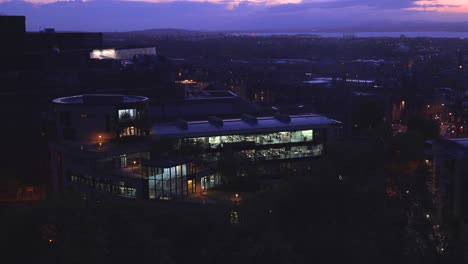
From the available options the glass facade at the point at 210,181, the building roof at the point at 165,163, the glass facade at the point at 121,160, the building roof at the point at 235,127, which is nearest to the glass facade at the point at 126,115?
the building roof at the point at 235,127

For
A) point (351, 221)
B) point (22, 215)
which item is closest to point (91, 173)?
point (22, 215)

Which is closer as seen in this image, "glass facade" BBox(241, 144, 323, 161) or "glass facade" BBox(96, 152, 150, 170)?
"glass facade" BBox(96, 152, 150, 170)

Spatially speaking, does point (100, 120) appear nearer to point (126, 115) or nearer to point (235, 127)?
point (126, 115)

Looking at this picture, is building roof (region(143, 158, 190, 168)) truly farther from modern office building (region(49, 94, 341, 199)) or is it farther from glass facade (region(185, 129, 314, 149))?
glass facade (region(185, 129, 314, 149))

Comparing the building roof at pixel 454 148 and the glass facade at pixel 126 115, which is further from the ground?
the glass facade at pixel 126 115

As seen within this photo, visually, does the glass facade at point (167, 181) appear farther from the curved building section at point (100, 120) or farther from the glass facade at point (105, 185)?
the curved building section at point (100, 120)

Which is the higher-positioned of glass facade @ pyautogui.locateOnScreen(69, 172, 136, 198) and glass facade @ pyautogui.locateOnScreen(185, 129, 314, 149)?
glass facade @ pyautogui.locateOnScreen(185, 129, 314, 149)

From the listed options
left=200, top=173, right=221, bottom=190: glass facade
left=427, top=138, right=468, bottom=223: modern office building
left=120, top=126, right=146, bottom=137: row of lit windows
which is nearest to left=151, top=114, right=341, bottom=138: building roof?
left=120, top=126, right=146, bottom=137: row of lit windows

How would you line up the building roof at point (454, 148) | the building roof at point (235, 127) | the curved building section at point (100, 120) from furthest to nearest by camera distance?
the building roof at point (235, 127) → the curved building section at point (100, 120) → the building roof at point (454, 148)
